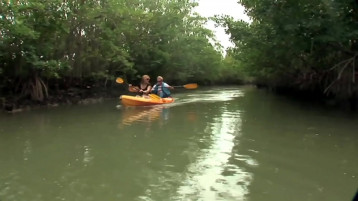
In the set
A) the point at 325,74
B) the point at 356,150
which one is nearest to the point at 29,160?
the point at 356,150

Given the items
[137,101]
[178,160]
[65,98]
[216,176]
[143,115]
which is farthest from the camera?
[65,98]

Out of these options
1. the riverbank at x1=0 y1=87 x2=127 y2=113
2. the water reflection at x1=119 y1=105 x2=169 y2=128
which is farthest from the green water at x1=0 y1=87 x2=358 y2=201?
the riverbank at x1=0 y1=87 x2=127 y2=113

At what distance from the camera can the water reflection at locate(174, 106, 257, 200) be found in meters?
4.80

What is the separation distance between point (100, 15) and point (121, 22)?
2971 millimetres

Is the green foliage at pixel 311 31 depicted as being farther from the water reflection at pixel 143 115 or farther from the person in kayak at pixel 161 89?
the water reflection at pixel 143 115

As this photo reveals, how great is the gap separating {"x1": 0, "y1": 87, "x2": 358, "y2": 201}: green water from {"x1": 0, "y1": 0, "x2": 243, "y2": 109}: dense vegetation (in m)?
3.93

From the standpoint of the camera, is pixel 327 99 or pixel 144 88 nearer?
pixel 144 88

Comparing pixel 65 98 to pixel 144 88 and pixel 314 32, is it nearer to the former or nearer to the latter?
pixel 144 88

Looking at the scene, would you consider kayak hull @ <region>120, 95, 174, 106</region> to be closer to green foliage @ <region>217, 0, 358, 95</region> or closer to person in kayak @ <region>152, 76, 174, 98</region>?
person in kayak @ <region>152, 76, 174, 98</region>

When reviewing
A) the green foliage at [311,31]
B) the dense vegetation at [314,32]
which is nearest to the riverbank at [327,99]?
the dense vegetation at [314,32]

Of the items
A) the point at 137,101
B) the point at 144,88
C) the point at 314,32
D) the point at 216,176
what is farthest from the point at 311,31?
the point at 216,176

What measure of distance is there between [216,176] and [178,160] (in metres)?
1.11

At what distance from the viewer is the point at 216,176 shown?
5582mm

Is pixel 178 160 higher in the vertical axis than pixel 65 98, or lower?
lower
